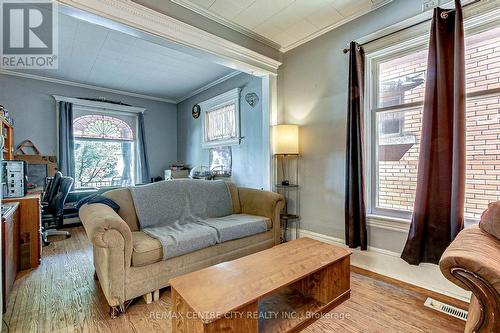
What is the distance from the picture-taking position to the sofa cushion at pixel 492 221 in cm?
136

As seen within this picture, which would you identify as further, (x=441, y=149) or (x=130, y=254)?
(x=441, y=149)

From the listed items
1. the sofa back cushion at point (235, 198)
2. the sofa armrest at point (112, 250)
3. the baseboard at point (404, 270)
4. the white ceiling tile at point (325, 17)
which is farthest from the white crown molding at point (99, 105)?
the baseboard at point (404, 270)

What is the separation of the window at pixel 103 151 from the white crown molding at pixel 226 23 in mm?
3405

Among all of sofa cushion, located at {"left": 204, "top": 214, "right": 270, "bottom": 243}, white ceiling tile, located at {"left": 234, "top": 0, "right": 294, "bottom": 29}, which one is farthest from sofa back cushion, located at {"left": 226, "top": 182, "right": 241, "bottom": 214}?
white ceiling tile, located at {"left": 234, "top": 0, "right": 294, "bottom": 29}

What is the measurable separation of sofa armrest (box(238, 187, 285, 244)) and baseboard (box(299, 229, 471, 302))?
0.70 meters

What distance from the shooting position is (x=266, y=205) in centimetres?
277

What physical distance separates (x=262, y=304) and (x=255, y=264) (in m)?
0.42

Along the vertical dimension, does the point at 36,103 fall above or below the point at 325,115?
above

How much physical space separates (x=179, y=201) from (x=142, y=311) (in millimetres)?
1127

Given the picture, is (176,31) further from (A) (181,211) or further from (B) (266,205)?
(B) (266,205)

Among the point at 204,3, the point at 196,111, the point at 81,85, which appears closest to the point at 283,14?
the point at 204,3

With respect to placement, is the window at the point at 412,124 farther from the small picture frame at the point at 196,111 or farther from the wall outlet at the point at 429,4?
the small picture frame at the point at 196,111

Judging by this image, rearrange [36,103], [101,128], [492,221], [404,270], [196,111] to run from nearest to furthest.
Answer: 1. [492,221]
2. [404,270]
3. [36,103]
4. [101,128]
5. [196,111]

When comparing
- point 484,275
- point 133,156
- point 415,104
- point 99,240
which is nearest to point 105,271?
point 99,240
